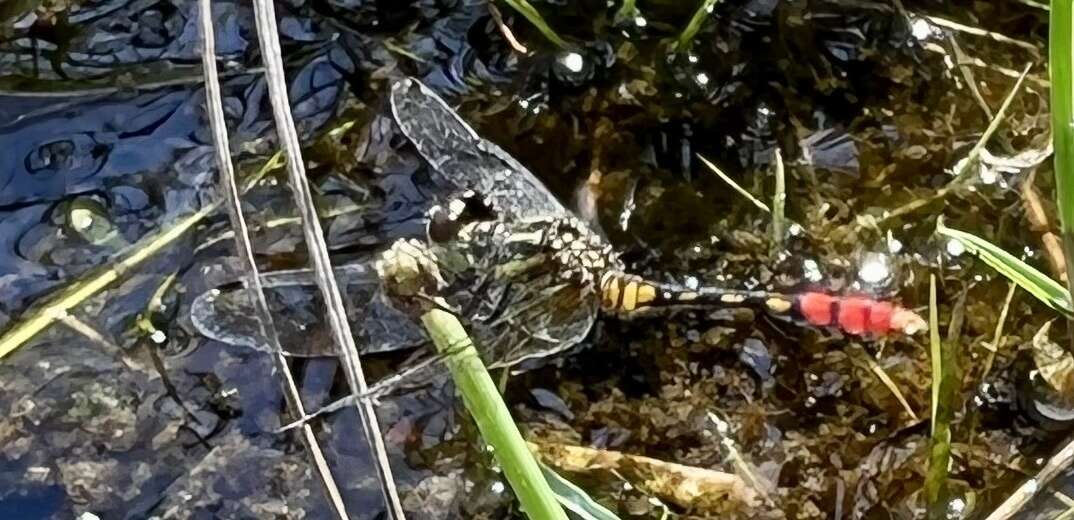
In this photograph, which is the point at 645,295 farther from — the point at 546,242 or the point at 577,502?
the point at 577,502

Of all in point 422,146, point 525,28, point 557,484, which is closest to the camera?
point 557,484

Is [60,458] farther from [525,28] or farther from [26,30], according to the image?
[525,28]

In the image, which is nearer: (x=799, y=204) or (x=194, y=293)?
(x=194, y=293)

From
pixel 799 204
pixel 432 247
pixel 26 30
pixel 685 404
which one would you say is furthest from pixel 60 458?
pixel 799 204

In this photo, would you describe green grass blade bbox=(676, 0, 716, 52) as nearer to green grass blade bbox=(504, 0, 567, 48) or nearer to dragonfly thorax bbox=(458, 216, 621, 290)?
green grass blade bbox=(504, 0, 567, 48)

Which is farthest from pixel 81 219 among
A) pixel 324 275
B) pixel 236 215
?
pixel 324 275

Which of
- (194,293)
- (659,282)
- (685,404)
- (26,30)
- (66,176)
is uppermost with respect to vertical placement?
(26,30)

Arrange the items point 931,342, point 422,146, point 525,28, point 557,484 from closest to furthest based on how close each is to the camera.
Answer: point 557,484
point 931,342
point 422,146
point 525,28
